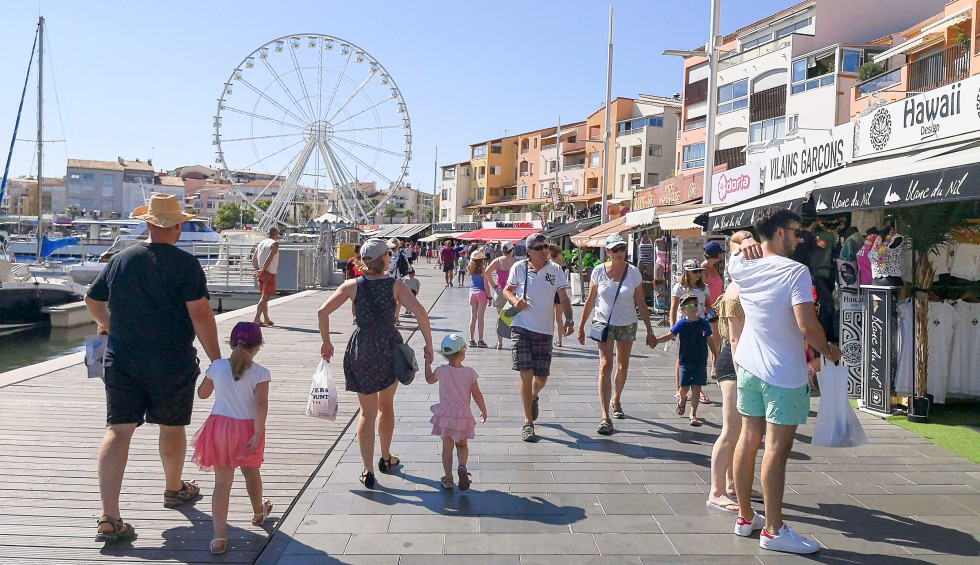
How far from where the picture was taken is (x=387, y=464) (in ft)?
19.2

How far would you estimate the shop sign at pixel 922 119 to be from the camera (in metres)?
8.57

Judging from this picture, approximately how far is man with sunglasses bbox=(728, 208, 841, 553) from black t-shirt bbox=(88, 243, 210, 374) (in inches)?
116

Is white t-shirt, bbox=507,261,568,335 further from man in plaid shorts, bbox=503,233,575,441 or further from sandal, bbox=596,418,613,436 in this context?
sandal, bbox=596,418,613,436

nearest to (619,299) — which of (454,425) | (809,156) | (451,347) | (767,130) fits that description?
(451,347)

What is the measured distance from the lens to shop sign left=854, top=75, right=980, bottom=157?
857 centimetres

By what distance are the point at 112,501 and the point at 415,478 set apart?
1993 mm

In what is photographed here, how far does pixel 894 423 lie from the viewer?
24.7 ft

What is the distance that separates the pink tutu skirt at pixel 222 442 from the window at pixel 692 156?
4604 centimetres

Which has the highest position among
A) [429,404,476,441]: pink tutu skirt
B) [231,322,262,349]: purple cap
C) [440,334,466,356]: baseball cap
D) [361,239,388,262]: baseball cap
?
[361,239,388,262]: baseball cap

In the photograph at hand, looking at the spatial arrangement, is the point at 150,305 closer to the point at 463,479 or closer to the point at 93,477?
the point at 93,477

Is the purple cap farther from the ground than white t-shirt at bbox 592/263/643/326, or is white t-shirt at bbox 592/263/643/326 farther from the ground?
white t-shirt at bbox 592/263/643/326

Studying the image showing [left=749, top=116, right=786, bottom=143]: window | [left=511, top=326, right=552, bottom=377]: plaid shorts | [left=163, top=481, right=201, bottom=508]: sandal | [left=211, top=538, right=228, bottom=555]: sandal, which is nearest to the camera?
[left=211, top=538, right=228, bottom=555]: sandal

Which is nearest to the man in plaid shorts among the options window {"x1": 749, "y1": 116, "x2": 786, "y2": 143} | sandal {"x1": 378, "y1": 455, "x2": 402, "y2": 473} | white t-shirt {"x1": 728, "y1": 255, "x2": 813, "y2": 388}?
sandal {"x1": 378, "y1": 455, "x2": 402, "y2": 473}

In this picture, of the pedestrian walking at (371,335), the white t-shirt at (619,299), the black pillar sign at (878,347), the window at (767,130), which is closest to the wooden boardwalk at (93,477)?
the pedestrian walking at (371,335)
